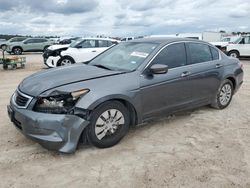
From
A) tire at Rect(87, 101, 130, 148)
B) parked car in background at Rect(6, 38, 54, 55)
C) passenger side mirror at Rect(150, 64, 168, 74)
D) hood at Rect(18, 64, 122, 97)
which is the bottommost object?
tire at Rect(87, 101, 130, 148)

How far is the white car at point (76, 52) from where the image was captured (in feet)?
40.5

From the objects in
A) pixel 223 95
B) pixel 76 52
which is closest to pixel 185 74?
pixel 223 95

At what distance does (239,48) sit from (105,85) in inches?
656

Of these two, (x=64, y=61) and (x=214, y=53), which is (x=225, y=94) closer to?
(x=214, y=53)

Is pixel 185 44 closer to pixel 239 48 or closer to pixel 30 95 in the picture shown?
pixel 30 95

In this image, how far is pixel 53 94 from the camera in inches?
143

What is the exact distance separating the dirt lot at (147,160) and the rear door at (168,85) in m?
0.43

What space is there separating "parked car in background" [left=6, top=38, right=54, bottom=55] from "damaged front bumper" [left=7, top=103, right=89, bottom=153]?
936 inches

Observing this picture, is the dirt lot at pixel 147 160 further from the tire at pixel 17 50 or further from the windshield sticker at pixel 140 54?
the tire at pixel 17 50

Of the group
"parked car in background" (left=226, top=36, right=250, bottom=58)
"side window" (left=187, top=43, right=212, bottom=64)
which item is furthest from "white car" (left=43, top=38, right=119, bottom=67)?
"parked car in background" (left=226, top=36, right=250, bottom=58)

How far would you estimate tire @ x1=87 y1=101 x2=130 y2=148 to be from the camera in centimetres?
376

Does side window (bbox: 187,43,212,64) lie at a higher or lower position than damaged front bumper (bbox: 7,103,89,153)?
higher

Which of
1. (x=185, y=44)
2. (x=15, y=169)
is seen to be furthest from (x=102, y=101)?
(x=185, y=44)

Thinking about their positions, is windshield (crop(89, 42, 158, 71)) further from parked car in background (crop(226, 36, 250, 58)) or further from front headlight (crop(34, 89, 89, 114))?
parked car in background (crop(226, 36, 250, 58))
